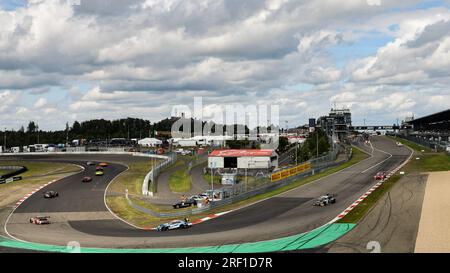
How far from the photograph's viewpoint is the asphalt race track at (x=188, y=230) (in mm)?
37188

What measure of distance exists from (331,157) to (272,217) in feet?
174

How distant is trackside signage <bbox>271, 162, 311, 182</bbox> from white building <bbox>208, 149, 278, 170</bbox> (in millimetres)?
13845

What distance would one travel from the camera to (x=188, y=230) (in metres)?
40.9

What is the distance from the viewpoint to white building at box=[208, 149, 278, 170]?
297 ft

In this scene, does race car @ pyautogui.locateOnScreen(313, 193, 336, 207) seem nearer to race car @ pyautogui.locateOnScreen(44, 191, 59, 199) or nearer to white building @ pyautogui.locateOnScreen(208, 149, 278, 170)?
race car @ pyautogui.locateOnScreen(44, 191, 59, 199)

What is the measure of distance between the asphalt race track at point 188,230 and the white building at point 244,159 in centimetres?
2035

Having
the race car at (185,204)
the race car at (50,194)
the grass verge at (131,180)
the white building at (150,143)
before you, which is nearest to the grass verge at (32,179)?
the race car at (50,194)

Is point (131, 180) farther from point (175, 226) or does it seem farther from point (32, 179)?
point (175, 226)

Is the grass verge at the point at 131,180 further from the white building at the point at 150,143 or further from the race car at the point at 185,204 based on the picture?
the white building at the point at 150,143

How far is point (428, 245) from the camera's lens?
30.4 meters

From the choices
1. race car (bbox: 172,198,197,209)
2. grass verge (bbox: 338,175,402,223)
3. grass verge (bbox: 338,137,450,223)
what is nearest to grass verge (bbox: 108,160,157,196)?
race car (bbox: 172,198,197,209)

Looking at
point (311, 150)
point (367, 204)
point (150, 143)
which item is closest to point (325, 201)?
point (367, 204)

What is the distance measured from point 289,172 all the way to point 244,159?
22301 millimetres
